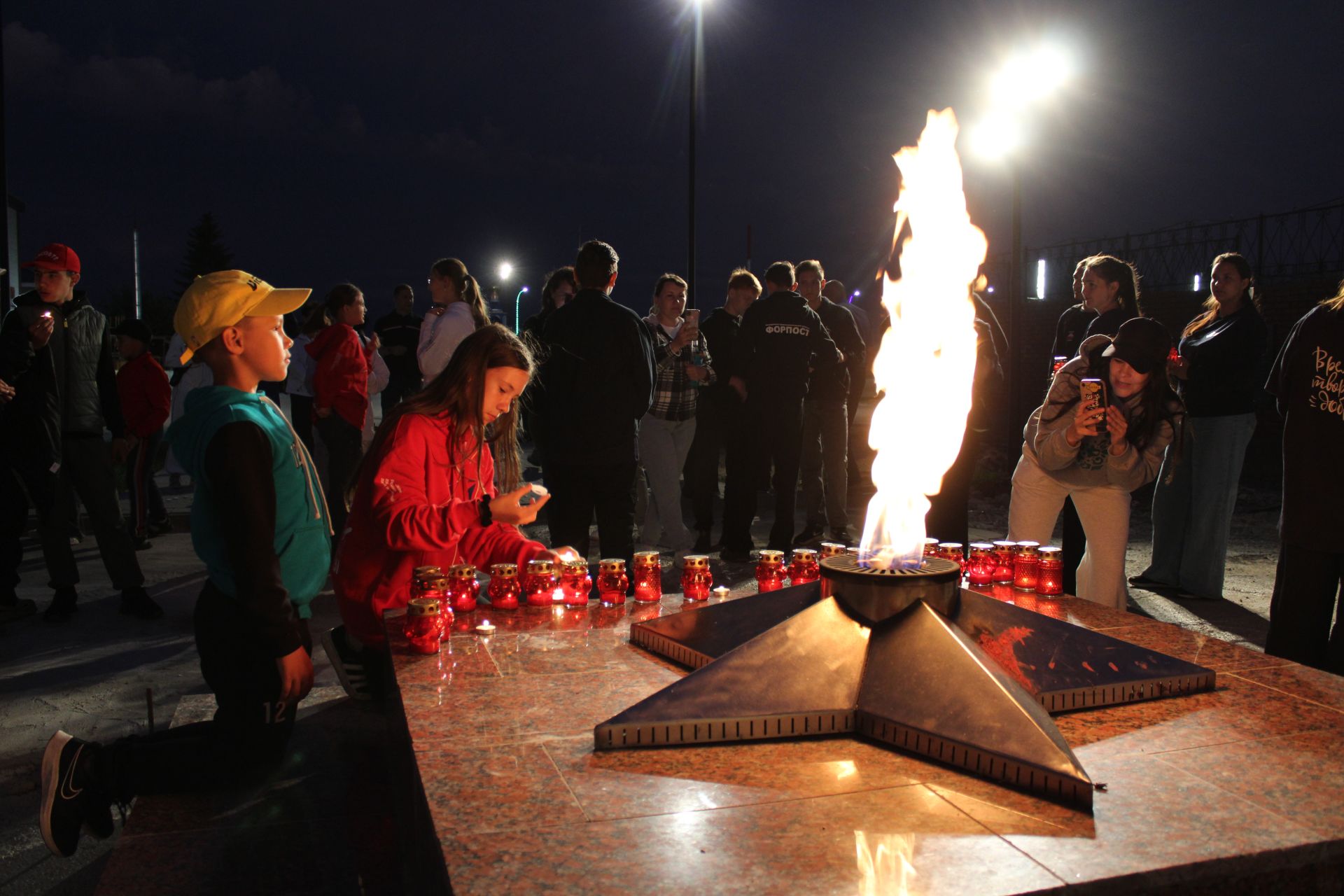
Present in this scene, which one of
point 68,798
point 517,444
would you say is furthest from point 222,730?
point 517,444

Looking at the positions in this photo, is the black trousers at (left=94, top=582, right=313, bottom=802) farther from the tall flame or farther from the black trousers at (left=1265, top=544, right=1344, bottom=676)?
the black trousers at (left=1265, top=544, right=1344, bottom=676)

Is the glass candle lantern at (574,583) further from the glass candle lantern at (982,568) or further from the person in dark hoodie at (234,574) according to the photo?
the glass candle lantern at (982,568)

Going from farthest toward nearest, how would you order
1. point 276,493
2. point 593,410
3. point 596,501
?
1. point 596,501
2. point 593,410
3. point 276,493

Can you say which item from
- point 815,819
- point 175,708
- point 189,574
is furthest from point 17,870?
point 189,574

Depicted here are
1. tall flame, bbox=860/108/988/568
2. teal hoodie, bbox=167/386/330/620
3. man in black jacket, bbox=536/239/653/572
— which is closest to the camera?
teal hoodie, bbox=167/386/330/620

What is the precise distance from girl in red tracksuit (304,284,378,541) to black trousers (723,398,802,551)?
2891 mm

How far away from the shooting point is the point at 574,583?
3.74m

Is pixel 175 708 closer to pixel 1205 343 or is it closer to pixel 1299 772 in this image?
pixel 1299 772

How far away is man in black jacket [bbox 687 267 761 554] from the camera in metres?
8.11

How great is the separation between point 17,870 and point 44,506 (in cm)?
362

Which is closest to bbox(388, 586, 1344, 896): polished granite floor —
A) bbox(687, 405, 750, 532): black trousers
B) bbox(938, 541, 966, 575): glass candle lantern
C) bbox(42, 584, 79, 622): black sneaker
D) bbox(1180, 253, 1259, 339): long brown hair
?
bbox(938, 541, 966, 575): glass candle lantern

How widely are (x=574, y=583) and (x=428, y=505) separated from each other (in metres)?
0.61

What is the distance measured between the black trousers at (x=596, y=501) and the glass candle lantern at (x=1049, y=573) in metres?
2.69

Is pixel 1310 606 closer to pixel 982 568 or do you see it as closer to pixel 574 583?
pixel 982 568
